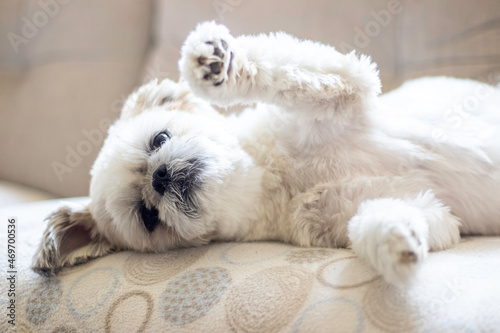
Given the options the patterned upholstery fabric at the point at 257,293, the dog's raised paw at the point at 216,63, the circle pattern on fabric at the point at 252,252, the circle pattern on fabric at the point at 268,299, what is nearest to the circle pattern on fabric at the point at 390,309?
the patterned upholstery fabric at the point at 257,293

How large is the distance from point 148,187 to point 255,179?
34 centimetres

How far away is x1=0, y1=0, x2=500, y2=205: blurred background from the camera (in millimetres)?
1768

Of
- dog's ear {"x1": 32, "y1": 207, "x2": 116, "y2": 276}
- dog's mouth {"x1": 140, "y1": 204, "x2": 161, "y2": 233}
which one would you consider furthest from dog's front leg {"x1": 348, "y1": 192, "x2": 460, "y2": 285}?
dog's ear {"x1": 32, "y1": 207, "x2": 116, "y2": 276}

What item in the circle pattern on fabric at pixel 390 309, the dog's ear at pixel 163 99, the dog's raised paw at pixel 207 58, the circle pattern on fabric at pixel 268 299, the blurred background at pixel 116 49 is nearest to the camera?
the circle pattern on fabric at pixel 390 309

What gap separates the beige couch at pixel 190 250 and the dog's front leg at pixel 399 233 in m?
0.06

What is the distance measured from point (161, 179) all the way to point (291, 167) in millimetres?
424

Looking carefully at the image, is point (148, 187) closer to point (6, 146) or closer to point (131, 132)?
point (131, 132)

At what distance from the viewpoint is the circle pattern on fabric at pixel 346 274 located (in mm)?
875

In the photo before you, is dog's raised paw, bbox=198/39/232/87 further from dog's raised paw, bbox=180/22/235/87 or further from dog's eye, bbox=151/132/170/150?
dog's eye, bbox=151/132/170/150

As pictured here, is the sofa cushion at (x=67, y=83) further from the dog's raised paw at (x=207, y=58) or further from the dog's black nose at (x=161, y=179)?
the dog's raised paw at (x=207, y=58)

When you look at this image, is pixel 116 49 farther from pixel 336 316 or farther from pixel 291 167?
pixel 336 316

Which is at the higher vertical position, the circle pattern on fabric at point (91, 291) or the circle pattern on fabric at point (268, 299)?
the circle pattern on fabric at point (268, 299)

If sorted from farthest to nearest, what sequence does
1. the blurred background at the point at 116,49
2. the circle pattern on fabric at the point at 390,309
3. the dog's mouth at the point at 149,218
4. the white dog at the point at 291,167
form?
the blurred background at the point at 116,49 → the dog's mouth at the point at 149,218 → the white dog at the point at 291,167 → the circle pattern on fabric at the point at 390,309

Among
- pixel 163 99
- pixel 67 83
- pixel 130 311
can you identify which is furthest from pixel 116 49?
pixel 130 311
